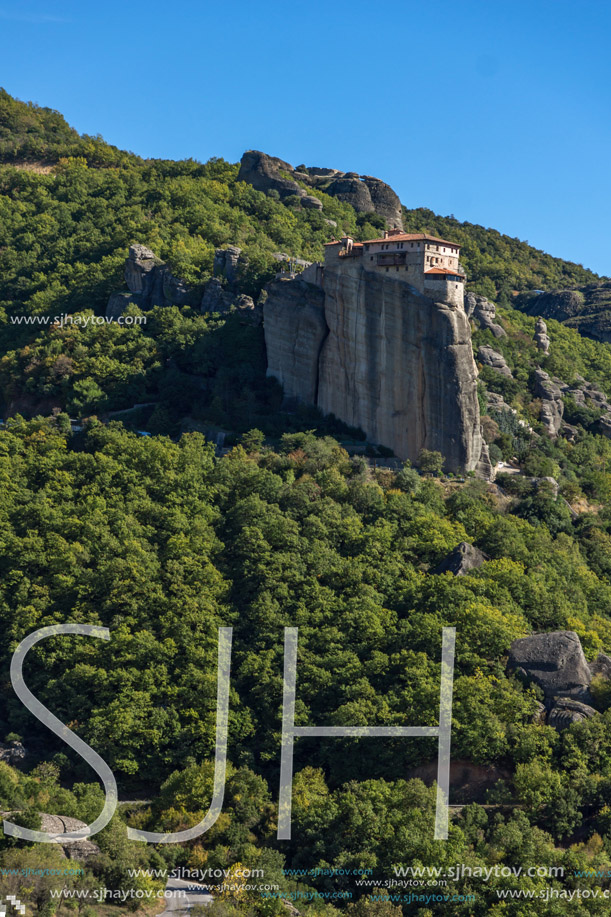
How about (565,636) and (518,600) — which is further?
(518,600)

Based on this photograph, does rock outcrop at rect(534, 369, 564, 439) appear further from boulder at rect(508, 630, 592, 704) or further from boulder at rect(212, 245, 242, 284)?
boulder at rect(508, 630, 592, 704)

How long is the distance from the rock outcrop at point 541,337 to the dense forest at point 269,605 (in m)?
2.98

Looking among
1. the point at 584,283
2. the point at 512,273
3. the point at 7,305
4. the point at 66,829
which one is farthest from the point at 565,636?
the point at 584,283

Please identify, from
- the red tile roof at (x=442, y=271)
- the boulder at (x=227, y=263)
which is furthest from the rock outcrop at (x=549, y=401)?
the boulder at (x=227, y=263)

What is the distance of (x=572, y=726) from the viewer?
132 feet

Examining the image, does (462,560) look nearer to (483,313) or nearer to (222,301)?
(222,301)

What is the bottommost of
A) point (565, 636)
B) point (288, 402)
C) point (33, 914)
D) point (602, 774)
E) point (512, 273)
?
point (33, 914)

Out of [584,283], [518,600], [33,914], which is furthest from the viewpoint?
[584,283]

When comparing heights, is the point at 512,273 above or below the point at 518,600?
above

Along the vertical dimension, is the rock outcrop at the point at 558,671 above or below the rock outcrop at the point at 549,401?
below

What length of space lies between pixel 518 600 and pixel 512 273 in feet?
195

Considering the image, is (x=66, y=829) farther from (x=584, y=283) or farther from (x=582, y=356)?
(x=584, y=283)

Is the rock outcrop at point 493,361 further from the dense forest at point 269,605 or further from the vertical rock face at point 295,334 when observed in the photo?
the vertical rock face at point 295,334

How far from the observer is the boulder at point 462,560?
47.2m
